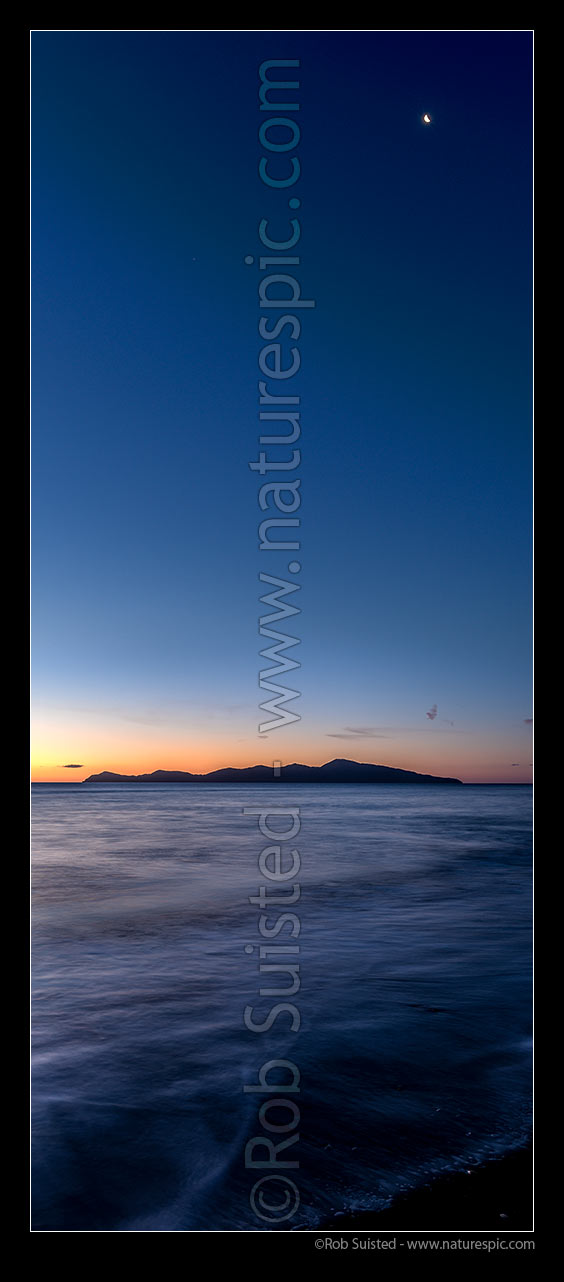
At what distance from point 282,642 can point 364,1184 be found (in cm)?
271

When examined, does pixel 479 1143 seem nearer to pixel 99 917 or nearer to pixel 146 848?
pixel 99 917

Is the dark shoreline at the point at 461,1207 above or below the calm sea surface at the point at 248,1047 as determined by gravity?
above

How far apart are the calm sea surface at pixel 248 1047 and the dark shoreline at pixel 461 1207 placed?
0.24 ft

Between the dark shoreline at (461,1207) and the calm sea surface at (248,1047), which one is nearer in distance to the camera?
the dark shoreline at (461,1207)

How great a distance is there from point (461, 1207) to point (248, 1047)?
208 cm

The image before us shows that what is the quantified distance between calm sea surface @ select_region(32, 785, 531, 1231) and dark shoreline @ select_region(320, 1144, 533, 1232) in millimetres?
72

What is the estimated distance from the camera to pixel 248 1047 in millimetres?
4523

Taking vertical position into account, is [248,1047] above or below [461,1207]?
below

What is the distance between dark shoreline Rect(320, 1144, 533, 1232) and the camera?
2664 millimetres

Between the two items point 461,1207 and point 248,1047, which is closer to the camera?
point 461,1207

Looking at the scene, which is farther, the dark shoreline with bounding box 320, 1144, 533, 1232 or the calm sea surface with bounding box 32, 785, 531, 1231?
the calm sea surface with bounding box 32, 785, 531, 1231

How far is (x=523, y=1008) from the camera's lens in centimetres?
527

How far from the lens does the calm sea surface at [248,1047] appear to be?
3.03 m
